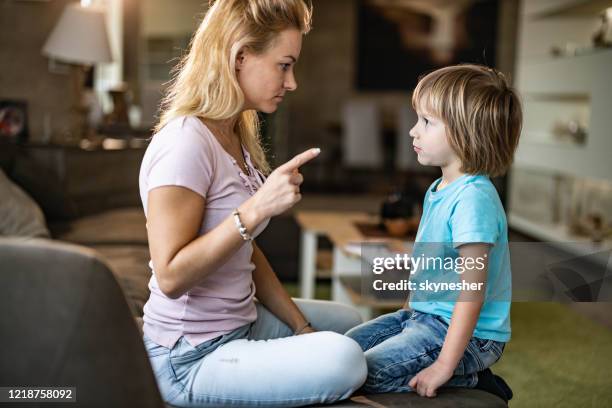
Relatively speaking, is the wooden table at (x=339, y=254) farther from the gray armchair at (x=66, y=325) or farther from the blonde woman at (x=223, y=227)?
the gray armchair at (x=66, y=325)

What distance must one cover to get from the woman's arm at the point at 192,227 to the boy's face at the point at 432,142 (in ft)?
0.83

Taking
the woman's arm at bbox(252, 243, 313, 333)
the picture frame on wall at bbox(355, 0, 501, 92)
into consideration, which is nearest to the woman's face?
the woman's arm at bbox(252, 243, 313, 333)

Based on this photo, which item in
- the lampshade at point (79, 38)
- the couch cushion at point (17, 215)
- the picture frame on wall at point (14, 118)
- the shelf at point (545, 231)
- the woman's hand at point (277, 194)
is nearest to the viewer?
the woman's hand at point (277, 194)

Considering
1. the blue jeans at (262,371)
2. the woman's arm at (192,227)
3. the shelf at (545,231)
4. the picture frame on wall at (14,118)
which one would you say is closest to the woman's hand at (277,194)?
the woman's arm at (192,227)

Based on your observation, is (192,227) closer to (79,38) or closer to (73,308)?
(73,308)

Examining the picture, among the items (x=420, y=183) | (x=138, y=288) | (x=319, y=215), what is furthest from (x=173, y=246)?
(x=420, y=183)

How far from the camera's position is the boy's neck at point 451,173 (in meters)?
1.22

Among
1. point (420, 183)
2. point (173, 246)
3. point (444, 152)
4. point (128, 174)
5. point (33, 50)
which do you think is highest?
point (33, 50)

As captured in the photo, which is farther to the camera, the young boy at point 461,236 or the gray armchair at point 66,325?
the young boy at point 461,236

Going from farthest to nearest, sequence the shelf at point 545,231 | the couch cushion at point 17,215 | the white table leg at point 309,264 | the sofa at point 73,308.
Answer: the shelf at point 545,231
the white table leg at point 309,264
the couch cushion at point 17,215
the sofa at point 73,308

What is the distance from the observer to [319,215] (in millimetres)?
3711

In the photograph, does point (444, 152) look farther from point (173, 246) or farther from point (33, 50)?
point (33, 50)

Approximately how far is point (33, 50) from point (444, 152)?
3.05 metres

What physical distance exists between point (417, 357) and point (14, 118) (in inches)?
119
